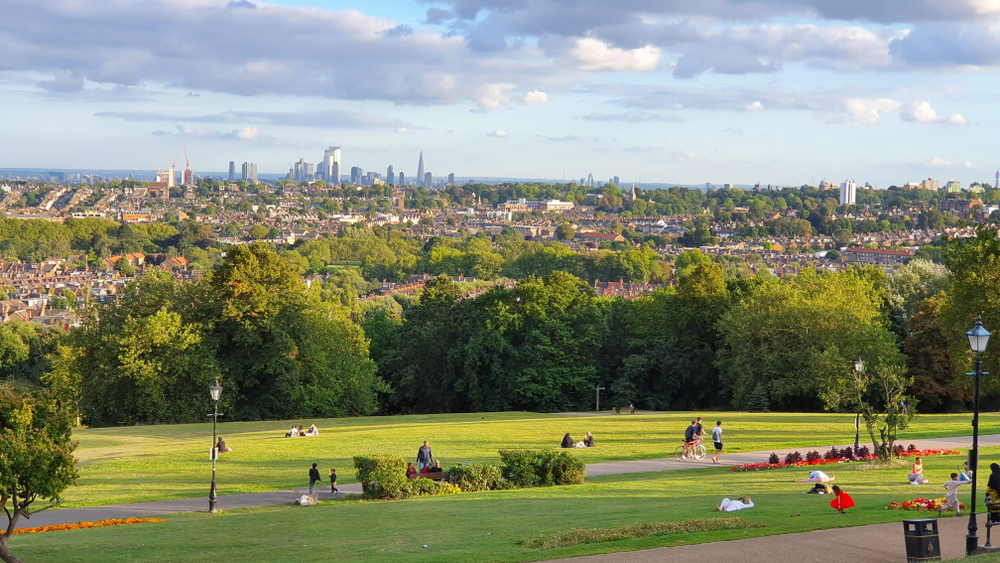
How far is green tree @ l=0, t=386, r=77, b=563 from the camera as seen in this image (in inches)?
586

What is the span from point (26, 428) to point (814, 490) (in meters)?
15.0

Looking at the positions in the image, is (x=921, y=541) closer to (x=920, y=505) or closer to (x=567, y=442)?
(x=920, y=505)

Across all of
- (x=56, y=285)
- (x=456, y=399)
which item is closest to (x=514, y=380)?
(x=456, y=399)

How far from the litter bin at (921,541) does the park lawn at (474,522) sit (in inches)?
46.0

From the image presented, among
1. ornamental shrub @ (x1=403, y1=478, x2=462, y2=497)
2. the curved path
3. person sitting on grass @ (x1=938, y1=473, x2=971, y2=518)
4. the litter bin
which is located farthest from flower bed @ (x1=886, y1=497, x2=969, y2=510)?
ornamental shrub @ (x1=403, y1=478, x2=462, y2=497)

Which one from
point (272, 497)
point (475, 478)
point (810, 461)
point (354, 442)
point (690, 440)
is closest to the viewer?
point (272, 497)

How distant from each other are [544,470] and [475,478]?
1729 millimetres

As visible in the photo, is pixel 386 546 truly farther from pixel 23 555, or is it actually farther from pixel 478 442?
pixel 478 442

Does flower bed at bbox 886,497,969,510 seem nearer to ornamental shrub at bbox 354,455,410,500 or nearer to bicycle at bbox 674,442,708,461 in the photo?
bicycle at bbox 674,442,708,461

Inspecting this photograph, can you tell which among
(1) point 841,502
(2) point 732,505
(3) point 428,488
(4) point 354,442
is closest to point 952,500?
(1) point 841,502

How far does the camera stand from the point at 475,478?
76.0 ft

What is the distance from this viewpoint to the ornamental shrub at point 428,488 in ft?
74.0

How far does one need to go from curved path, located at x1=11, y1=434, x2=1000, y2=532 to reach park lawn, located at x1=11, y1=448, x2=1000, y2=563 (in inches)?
41.9

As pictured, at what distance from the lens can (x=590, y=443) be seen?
101 feet
